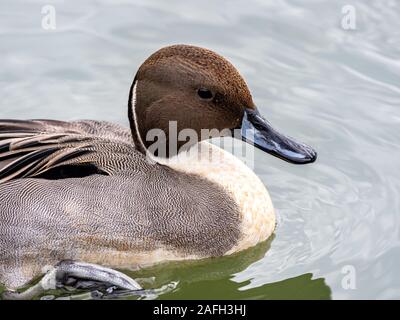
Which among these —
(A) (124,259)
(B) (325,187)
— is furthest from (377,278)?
(A) (124,259)

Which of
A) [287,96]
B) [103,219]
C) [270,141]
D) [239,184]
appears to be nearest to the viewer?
[103,219]

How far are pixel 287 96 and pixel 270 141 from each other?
1928 mm

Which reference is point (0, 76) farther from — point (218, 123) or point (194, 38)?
point (218, 123)

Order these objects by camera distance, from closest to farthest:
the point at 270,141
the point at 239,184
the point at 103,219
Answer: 1. the point at 103,219
2. the point at 270,141
3. the point at 239,184

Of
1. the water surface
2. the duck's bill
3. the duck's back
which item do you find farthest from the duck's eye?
the water surface

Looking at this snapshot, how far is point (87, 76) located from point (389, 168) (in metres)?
2.58

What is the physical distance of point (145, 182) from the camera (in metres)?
6.04

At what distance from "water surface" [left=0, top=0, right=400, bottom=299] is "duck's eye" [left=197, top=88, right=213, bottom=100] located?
39.9 inches

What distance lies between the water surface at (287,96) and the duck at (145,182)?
0.25 m

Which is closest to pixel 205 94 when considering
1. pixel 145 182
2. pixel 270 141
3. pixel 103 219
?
pixel 270 141

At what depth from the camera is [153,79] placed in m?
6.01

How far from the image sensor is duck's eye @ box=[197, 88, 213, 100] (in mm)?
6016

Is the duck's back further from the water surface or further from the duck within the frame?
the water surface

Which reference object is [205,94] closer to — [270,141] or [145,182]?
[270,141]
